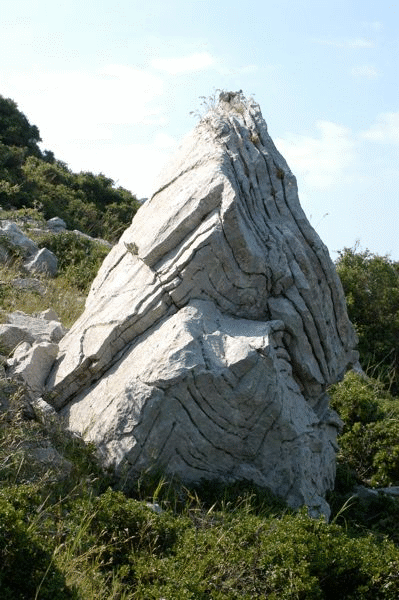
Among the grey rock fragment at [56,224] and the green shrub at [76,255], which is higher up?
the grey rock fragment at [56,224]

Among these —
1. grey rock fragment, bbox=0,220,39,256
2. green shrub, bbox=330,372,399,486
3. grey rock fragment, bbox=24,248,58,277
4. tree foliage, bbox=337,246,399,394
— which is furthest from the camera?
tree foliage, bbox=337,246,399,394

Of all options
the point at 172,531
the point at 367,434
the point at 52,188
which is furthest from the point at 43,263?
the point at 52,188

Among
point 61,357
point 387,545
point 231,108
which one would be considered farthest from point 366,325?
point 387,545

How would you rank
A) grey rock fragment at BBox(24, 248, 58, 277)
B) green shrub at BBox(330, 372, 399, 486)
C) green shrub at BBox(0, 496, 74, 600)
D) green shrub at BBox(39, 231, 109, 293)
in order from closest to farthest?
green shrub at BBox(0, 496, 74, 600) → green shrub at BBox(330, 372, 399, 486) → grey rock fragment at BBox(24, 248, 58, 277) → green shrub at BBox(39, 231, 109, 293)

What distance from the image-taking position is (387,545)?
8.09 m

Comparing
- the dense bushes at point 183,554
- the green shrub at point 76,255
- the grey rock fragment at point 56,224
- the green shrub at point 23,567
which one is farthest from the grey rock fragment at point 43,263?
the green shrub at point 23,567

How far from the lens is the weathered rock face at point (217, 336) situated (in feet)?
30.4

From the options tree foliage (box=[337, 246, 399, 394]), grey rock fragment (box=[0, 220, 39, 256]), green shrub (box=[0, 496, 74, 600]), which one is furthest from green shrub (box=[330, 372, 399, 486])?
green shrub (box=[0, 496, 74, 600])

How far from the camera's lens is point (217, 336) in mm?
9594

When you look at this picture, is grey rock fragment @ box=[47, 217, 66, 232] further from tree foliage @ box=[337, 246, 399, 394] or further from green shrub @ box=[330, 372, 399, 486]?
green shrub @ box=[330, 372, 399, 486]

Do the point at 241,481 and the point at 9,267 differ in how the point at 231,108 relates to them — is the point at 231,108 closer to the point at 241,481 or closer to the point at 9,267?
the point at 9,267

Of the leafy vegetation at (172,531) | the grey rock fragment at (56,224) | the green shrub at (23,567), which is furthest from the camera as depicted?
the grey rock fragment at (56,224)

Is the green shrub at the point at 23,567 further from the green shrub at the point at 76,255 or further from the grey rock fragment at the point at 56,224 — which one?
the grey rock fragment at the point at 56,224

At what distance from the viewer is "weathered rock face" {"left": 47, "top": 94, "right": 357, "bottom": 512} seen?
9266 millimetres
